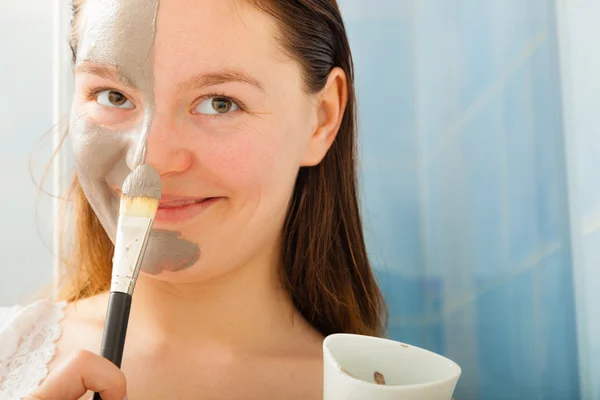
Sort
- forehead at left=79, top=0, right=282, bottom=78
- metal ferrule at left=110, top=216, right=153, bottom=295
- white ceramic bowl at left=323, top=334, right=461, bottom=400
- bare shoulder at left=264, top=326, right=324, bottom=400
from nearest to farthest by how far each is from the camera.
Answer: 1. white ceramic bowl at left=323, top=334, right=461, bottom=400
2. metal ferrule at left=110, top=216, right=153, bottom=295
3. forehead at left=79, top=0, right=282, bottom=78
4. bare shoulder at left=264, top=326, right=324, bottom=400

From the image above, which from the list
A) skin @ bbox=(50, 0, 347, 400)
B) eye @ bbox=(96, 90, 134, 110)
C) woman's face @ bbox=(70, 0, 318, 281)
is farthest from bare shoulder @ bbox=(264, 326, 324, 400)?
eye @ bbox=(96, 90, 134, 110)

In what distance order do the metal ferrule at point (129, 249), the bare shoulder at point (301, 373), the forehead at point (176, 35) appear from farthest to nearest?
the bare shoulder at point (301, 373) → the forehead at point (176, 35) → the metal ferrule at point (129, 249)

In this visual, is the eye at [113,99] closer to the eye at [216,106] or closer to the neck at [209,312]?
the eye at [216,106]

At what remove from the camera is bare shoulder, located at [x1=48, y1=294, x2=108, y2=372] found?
0.91 meters

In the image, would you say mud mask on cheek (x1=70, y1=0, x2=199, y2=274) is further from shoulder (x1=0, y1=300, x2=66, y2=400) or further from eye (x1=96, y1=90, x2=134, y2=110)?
shoulder (x1=0, y1=300, x2=66, y2=400)

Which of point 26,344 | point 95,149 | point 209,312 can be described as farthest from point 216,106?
point 26,344

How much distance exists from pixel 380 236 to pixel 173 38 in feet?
1.78

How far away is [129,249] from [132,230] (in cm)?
2

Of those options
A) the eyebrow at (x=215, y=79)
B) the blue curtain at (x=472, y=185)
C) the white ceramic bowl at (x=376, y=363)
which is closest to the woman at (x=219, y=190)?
the eyebrow at (x=215, y=79)

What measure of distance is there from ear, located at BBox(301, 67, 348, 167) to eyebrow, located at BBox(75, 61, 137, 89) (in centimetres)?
25

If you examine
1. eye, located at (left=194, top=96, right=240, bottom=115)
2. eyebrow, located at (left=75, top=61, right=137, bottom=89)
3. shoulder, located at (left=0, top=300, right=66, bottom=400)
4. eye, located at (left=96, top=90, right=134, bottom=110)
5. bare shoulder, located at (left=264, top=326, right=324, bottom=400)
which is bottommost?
bare shoulder, located at (left=264, top=326, right=324, bottom=400)

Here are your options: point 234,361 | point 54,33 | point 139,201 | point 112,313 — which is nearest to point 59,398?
point 112,313

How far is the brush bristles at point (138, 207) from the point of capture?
73cm

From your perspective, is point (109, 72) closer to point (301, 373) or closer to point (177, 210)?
point (177, 210)
